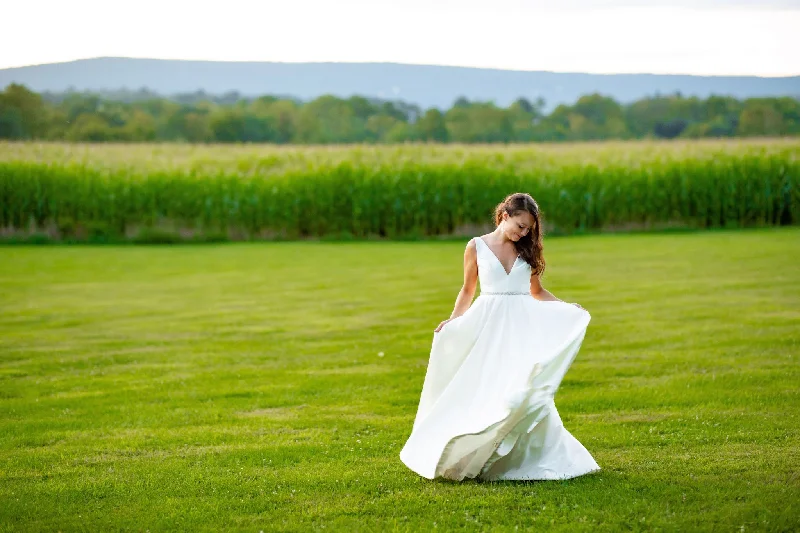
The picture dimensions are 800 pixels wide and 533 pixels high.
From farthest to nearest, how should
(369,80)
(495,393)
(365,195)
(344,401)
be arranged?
(369,80) < (365,195) < (344,401) < (495,393)

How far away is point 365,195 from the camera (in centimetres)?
2545

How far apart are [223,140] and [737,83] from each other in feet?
90.5

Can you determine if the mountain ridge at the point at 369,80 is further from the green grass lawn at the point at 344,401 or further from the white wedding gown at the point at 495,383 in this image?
the white wedding gown at the point at 495,383

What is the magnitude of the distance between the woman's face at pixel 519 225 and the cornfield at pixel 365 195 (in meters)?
18.6

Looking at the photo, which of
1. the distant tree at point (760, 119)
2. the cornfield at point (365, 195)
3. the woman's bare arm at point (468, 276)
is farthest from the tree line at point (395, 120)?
the woman's bare arm at point (468, 276)

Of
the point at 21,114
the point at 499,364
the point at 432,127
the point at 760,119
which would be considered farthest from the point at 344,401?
the point at 432,127

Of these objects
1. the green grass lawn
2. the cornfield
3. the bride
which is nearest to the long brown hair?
the bride

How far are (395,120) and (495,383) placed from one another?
40830 millimetres

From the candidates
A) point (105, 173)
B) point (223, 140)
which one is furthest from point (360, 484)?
point (223, 140)

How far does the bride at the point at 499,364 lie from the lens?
20.0ft

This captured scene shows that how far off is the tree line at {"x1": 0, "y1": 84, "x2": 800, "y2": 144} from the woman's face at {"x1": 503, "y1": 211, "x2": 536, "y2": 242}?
118 ft

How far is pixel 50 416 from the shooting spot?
28.3ft

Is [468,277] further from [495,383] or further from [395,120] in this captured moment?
[395,120]

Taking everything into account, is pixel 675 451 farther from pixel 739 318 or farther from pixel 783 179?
pixel 783 179
